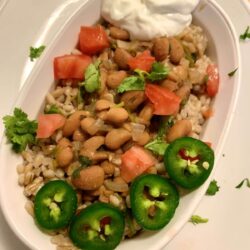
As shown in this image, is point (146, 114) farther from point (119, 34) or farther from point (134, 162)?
point (119, 34)

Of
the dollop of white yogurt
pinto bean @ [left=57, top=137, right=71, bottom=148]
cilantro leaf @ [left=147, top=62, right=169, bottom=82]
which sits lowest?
pinto bean @ [left=57, top=137, right=71, bottom=148]

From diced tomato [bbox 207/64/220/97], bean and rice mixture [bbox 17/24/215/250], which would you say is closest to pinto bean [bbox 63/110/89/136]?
bean and rice mixture [bbox 17/24/215/250]

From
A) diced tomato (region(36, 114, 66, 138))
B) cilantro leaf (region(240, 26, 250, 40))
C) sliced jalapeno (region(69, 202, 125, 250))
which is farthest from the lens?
cilantro leaf (region(240, 26, 250, 40))

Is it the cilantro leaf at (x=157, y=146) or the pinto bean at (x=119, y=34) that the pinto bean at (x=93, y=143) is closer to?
the cilantro leaf at (x=157, y=146)

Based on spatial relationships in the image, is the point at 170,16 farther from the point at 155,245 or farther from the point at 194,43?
the point at 155,245

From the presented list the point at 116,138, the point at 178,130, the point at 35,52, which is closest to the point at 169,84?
the point at 178,130

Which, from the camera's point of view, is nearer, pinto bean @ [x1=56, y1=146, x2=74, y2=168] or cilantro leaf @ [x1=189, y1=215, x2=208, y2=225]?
pinto bean @ [x1=56, y1=146, x2=74, y2=168]

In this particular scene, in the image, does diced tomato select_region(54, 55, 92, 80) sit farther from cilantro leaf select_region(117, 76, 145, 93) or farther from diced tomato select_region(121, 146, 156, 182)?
diced tomato select_region(121, 146, 156, 182)
